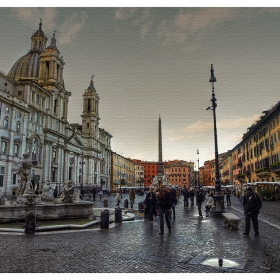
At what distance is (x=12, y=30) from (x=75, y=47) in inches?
78.9

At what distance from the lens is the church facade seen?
3881 centimetres

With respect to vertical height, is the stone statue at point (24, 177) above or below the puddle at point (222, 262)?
above

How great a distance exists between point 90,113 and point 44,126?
1034 inches

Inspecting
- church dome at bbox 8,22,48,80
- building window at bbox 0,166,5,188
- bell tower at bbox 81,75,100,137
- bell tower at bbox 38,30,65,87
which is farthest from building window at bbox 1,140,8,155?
bell tower at bbox 81,75,100,137

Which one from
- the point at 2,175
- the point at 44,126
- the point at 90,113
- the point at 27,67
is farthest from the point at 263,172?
the point at 90,113

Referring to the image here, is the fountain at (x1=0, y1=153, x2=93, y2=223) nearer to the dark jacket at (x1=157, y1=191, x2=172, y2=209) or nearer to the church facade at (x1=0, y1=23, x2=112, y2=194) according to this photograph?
the dark jacket at (x1=157, y1=191, x2=172, y2=209)

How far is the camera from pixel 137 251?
21.1 ft

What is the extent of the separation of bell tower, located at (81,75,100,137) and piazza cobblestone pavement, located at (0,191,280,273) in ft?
219

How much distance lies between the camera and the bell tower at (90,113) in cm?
7481

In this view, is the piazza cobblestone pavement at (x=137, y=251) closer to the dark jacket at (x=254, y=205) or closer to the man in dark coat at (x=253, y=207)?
the man in dark coat at (x=253, y=207)

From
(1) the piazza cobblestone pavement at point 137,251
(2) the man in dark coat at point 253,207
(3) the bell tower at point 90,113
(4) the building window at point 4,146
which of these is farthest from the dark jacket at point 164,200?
(3) the bell tower at point 90,113

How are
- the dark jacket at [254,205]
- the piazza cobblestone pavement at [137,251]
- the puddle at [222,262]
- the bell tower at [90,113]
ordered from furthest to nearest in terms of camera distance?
the bell tower at [90,113] → the dark jacket at [254,205] → the puddle at [222,262] → the piazza cobblestone pavement at [137,251]

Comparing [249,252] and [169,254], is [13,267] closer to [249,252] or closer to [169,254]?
[169,254]

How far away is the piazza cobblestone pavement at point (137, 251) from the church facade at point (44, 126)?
3313 cm
